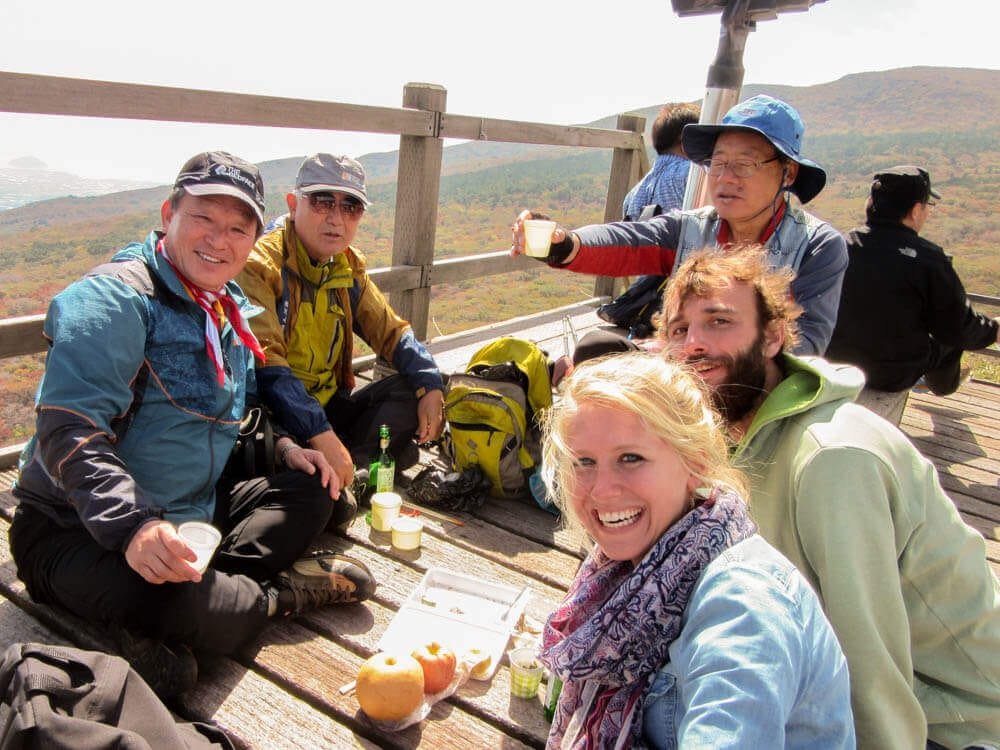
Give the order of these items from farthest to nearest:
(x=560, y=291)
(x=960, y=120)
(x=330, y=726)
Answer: (x=960, y=120)
(x=560, y=291)
(x=330, y=726)

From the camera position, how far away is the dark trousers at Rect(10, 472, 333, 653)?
2193 mm

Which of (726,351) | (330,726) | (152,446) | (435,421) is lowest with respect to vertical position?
(330,726)

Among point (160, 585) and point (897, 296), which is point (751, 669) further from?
point (897, 296)

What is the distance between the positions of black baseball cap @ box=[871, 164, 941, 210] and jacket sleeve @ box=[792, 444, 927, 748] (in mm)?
3223

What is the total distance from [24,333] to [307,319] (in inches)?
42.5

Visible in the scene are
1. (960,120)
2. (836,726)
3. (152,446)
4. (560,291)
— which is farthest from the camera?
(960,120)

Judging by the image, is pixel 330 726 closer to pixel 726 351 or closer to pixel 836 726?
pixel 836 726

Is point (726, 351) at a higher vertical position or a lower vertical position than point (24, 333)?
higher

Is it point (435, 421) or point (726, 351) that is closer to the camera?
point (726, 351)

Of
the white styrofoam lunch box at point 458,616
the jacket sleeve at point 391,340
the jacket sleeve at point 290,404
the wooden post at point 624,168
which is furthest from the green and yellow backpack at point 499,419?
the wooden post at point 624,168

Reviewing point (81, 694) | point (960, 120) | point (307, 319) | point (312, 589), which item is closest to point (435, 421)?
point (307, 319)

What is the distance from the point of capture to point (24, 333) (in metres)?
3.01

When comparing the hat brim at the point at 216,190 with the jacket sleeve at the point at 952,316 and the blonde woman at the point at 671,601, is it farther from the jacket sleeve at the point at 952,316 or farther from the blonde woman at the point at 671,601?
the jacket sleeve at the point at 952,316

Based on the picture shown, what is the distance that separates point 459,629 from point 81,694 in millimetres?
1201
